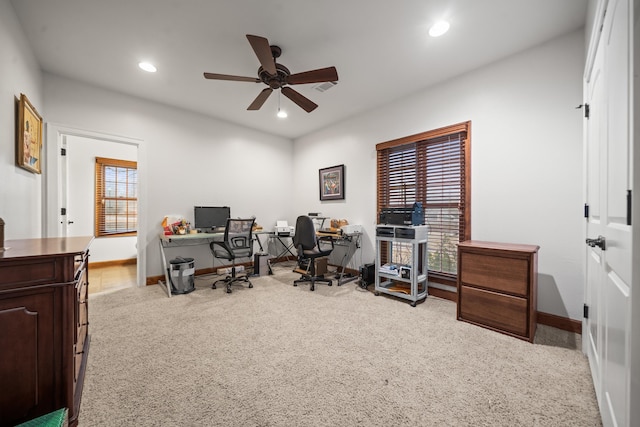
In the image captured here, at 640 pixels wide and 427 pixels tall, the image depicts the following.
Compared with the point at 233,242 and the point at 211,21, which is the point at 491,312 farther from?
the point at 211,21

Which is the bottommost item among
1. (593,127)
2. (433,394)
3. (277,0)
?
(433,394)

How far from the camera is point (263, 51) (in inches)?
82.7

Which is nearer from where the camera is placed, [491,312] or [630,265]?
[630,265]

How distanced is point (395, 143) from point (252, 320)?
2985 mm

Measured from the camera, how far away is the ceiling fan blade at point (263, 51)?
1.94 meters

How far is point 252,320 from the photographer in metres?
2.55

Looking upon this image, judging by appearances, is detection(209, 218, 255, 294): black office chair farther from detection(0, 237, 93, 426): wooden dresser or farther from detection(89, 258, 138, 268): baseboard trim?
detection(89, 258, 138, 268): baseboard trim

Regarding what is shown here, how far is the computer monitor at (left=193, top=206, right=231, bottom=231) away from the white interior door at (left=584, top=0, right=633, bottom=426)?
14.3 ft

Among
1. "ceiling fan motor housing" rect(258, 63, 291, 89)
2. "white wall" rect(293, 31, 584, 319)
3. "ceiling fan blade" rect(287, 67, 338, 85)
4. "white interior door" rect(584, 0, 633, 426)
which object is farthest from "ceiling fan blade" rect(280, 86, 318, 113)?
"white interior door" rect(584, 0, 633, 426)

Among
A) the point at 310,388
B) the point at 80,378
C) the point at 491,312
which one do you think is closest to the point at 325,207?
the point at 491,312

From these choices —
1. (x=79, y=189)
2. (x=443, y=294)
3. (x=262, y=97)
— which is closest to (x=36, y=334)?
(x=262, y=97)

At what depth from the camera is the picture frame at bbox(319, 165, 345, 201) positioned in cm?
454

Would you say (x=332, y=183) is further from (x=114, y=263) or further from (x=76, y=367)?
(x=114, y=263)

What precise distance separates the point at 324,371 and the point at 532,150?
9.24 ft
